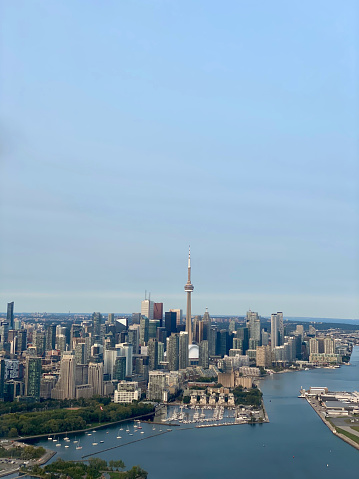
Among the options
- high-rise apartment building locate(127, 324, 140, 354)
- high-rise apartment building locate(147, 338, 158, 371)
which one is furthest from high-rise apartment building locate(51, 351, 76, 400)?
high-rise apartment building locate(127, 324, 140, 354)

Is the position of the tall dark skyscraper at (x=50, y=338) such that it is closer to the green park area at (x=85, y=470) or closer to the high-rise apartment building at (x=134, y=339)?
the high-rise apartment building at (x=134, y=339)

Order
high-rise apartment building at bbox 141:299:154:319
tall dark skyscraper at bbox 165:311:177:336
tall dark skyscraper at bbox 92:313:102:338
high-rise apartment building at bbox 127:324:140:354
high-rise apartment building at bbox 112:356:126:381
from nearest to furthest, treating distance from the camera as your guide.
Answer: high-rise apartment building at bbox 112:356:126:381 → high-rise apartment building at bbox 127:324:140:354 → tall dark skyscraper at bbox 92:313:102:338 → tall dark skyscraper at bbox 165:311:177:336 → high-rise apartment building at bbox 141:299:154:319

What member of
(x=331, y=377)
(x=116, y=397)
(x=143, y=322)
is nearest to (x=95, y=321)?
(x=143, y=322)

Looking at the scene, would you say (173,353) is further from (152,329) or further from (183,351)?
(152,329)

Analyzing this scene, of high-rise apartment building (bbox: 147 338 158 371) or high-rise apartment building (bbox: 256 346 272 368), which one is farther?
high-rise apartment building (bbox: 256 346 272 368)

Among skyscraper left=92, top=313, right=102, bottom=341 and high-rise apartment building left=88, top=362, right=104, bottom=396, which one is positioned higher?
skyscraper left=92, top=313, right=102, bottom=341

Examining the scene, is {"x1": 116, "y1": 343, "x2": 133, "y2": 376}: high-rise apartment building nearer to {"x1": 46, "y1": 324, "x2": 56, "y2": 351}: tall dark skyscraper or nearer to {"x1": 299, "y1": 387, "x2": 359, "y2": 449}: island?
{"x1": 46, "y1": 324, "x2": 56, "y2": 351}: tall dark skyscraper

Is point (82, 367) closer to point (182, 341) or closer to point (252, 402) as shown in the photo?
point (252, 402)
